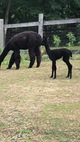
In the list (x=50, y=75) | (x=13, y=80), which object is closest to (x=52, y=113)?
(x=13, y=80)

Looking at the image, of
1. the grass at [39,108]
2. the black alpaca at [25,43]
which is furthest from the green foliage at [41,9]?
the grass at [39,108]

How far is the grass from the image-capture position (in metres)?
6.02

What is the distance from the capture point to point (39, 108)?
7516 mm

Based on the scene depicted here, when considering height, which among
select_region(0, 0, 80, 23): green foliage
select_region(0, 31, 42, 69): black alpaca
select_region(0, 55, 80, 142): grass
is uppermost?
select_region(0, 55, 80, 142): grass

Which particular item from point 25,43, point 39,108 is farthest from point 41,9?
point 39,108

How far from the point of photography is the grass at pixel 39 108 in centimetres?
602

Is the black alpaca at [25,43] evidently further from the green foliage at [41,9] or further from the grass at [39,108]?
the green foliage at [41,9]

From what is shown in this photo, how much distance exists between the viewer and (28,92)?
360 inches

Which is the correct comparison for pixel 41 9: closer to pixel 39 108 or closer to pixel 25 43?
pixel 25 43

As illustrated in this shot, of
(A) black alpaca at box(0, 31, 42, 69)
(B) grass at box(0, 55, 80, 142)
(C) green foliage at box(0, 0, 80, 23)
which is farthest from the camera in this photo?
(C) green foliage at box(0, 0, 80, 23)

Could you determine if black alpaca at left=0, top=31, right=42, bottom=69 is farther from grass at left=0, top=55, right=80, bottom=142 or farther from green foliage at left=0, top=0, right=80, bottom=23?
green foliage at left=0, top=0, right=80, bottom=23

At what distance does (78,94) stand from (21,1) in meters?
24.9

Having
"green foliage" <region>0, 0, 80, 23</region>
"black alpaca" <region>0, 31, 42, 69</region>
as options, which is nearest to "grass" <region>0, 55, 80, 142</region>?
"black alpaca" <region>0, 31, 42, 69</region>

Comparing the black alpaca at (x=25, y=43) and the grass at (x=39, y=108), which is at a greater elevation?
the grass at (x=39, y=108)
